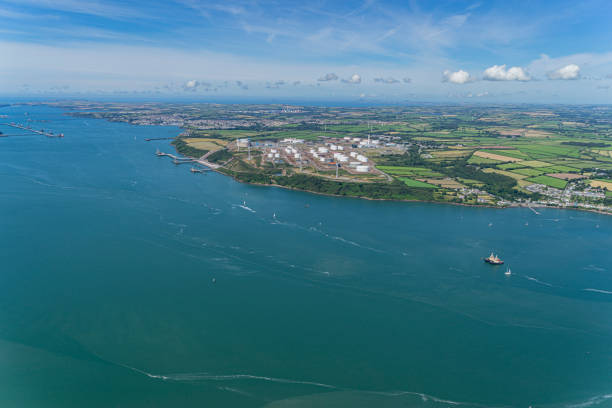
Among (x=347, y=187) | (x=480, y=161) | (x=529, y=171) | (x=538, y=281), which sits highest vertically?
(x=480, y=161)

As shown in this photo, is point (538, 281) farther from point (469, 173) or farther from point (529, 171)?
point (529, 171)

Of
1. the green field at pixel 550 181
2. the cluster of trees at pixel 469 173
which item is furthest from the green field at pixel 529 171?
the cluster of trees at pixel 469 173

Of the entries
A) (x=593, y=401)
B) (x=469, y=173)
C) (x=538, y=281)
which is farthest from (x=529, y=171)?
(x=593, y=401)

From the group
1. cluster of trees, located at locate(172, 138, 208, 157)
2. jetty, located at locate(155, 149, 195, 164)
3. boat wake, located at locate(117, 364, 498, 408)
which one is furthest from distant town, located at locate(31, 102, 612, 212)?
boat wake, located at locate(117, 364, 498, 408)

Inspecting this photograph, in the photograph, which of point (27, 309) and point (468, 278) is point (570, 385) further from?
point (27, 309)

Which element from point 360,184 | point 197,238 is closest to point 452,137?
point 360,184

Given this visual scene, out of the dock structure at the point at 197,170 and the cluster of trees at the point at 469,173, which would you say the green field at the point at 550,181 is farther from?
the dock structure at the point at 197,170
